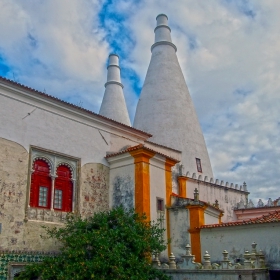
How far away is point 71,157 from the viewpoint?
15430mm

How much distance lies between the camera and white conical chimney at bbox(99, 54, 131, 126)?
31266 millimetres

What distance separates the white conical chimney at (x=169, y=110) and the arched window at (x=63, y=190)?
9.23 m

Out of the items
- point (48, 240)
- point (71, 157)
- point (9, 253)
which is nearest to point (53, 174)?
point (71, 157)

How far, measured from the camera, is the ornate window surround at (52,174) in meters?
13.7

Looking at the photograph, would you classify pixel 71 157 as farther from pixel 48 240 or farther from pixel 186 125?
pixel 186 125

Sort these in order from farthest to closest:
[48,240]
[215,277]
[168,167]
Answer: [168,167] → [48,240] → [215,277]

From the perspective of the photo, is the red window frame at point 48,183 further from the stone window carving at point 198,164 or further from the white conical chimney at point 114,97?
the white conical chimney at point 114,97

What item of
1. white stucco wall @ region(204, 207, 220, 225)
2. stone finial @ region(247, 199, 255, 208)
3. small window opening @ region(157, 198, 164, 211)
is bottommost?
white stucco wall @ region(204, 207, 220, 225)

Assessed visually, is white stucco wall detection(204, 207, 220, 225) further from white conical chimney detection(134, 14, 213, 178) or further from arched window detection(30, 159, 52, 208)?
arched window detection(30, 159, 52, 208)

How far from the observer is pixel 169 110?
977 inches

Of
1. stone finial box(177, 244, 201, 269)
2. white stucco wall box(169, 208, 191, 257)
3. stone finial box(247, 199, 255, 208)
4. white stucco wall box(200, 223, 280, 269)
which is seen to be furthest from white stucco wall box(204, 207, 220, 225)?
stone finial box(247, 199, 255, 208)

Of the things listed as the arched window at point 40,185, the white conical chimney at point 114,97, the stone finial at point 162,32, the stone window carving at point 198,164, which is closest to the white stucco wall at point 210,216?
the stone window carving at point 198,164

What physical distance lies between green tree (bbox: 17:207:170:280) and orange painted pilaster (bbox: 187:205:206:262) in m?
2.46

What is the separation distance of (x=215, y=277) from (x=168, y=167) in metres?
6.60
